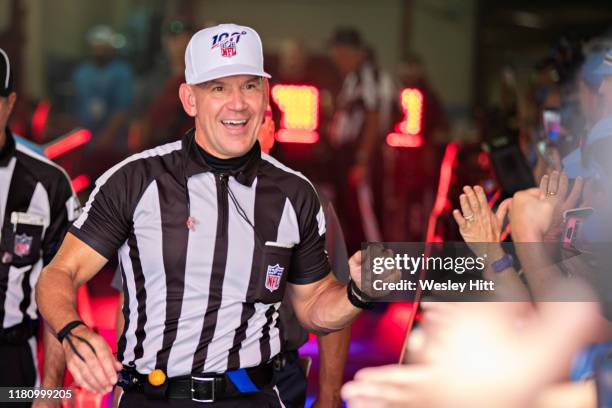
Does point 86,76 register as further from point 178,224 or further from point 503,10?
point 503,10

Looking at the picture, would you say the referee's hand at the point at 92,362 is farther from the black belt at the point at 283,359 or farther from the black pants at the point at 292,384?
the black pants at the point at 292,384

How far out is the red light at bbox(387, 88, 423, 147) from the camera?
884 cm

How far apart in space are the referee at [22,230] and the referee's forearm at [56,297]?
0.73 m

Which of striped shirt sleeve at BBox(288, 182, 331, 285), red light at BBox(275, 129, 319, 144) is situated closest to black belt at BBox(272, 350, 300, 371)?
striped shirt sleeve at BBox(288, 182, 331, 285)

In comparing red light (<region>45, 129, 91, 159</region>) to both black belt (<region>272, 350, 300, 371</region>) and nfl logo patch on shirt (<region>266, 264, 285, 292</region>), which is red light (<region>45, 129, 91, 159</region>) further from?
nfl logo patch on shirt (<region>266, 264, 285, 292</region>)

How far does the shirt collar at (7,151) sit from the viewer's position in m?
3.47

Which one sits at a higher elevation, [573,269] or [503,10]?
[503,10]

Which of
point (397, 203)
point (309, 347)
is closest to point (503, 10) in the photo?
point (397, 203)

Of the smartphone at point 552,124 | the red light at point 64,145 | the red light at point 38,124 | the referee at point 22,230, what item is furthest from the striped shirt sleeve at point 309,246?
the red light at point 38,124

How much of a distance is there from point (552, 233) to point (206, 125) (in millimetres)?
991

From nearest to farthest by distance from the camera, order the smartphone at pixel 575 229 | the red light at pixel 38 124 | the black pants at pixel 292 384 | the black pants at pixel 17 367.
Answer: the smartphone at pixel 575 229, the black pants at pixel 292 384, the black pants at pixel 17 367, the red light at pixel 38 124

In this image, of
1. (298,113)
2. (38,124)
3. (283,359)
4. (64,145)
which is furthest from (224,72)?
(298,113)

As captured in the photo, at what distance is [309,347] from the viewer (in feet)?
17.9

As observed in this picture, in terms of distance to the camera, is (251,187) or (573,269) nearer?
(573,269)
